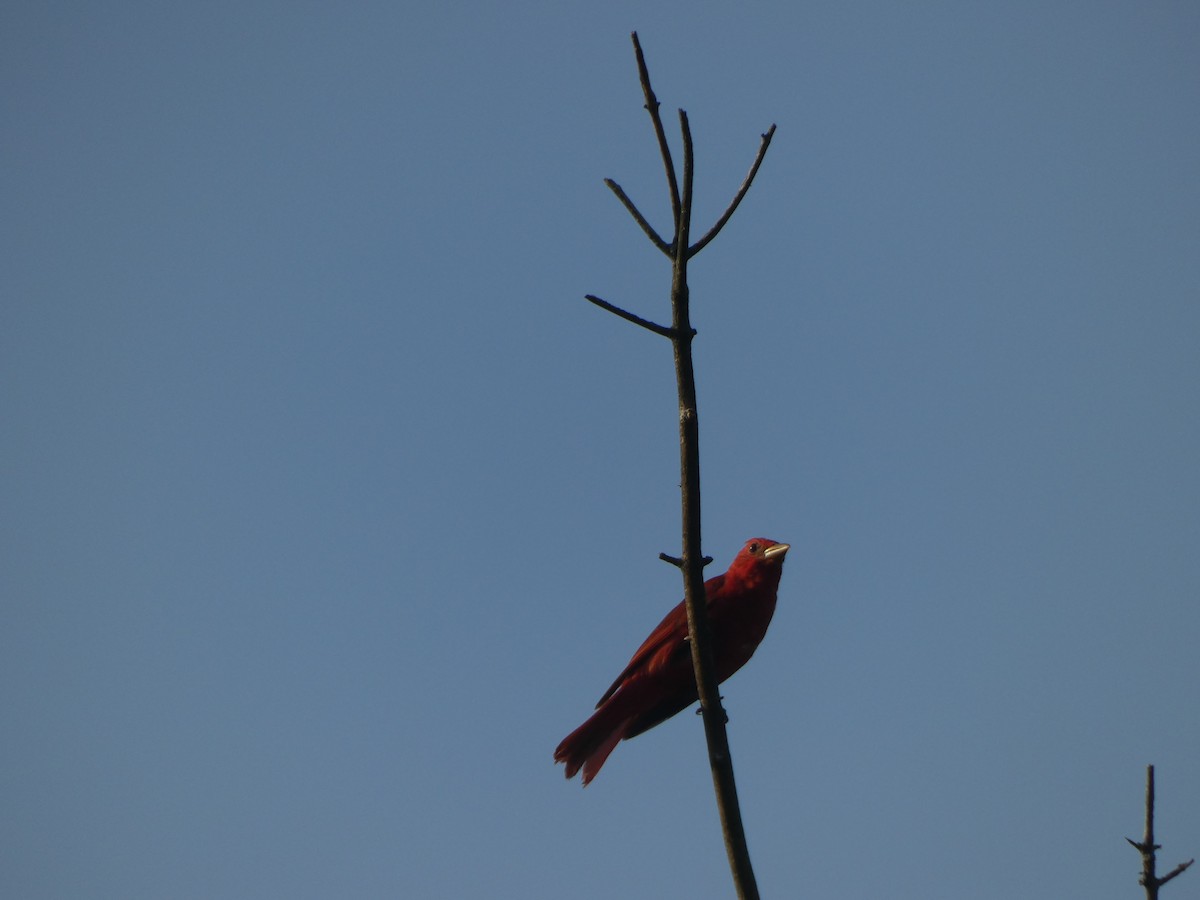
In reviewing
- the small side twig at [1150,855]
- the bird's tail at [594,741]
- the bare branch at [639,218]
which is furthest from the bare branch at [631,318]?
the bird's tail at [594,741]

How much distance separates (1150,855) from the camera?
121 inches

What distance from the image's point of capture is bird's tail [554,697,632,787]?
5.89m

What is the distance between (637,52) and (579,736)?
3.96 m

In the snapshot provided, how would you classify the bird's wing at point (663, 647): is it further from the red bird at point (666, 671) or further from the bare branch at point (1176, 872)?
the bare branch at point (1176, 872)

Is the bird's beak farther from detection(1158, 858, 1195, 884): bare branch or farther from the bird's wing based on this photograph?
detection(1158, 858, 1195, 884): bare branch

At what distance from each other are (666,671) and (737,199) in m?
3.12

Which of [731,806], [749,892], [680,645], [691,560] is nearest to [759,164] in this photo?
[691,560]

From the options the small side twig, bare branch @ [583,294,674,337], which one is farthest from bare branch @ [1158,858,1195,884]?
bare branch @ [583,294,674,337]

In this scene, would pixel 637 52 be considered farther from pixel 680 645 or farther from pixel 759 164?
pixel 680 645

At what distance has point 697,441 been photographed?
3266mm

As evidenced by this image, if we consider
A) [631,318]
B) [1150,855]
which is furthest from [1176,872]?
[631,318]

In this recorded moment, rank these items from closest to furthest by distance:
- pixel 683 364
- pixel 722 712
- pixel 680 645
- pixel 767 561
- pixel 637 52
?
pixel 637 52, pixel 683 364, pixel 722 712, pixel 680 645, pixel 767 561

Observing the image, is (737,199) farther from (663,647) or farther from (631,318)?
(663,647)

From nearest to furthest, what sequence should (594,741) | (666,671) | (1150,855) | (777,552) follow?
1. (1150,855)
2. (666,671)
3. (594,741)
4. (777,552)
